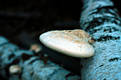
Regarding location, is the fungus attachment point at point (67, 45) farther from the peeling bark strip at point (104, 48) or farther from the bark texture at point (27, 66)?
the bark texture at point (27, 66)

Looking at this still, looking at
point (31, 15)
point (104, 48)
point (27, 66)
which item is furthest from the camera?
point (31, 15)

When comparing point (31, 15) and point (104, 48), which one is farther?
point (31, 15)

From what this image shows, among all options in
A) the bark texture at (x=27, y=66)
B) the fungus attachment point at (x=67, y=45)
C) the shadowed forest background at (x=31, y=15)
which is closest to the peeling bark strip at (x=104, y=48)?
the fungus attachment point at (x=67, y=45)

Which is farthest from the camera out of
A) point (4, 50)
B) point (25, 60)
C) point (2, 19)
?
point (2, 19)

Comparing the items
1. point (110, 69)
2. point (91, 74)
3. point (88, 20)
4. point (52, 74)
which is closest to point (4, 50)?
point (52, 74)

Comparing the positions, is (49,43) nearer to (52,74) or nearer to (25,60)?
(52,74)

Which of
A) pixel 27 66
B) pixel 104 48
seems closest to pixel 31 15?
pixel 27 66

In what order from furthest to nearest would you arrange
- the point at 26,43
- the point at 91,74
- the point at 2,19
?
the point at 2,19 < the point at 26,43 < the point at 91,74

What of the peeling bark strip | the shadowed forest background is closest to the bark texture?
the peeling bark strip

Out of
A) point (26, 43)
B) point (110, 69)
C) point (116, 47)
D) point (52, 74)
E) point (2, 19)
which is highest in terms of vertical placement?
point (116, 47)

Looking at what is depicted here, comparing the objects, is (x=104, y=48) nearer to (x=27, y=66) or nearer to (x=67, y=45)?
(x=67, y=45)
